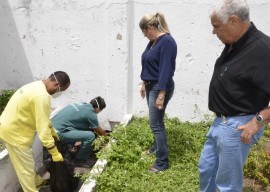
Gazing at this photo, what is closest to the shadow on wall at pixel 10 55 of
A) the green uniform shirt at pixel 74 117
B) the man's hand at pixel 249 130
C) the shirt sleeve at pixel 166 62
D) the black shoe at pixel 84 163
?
the green uniform shirt at pixel 74 117

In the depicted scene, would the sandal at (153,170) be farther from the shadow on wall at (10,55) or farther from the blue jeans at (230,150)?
the shadow on wall at (10,55)

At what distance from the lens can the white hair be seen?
234 centimetres

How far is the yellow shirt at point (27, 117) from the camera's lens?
371 centimetres

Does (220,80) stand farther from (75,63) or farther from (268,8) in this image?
(75,63)

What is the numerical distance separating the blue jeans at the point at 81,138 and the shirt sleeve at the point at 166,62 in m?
1.87

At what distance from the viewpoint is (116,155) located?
4324 mm

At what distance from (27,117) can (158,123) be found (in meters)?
1.63

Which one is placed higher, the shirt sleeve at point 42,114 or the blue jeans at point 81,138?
the shirt sleeve at point 42,114

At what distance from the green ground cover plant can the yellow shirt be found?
90 centimetres

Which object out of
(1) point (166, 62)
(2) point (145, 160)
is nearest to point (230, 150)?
(1) point (166, 62)

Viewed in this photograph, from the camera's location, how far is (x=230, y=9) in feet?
7.68

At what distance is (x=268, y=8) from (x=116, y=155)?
3185 millimetres

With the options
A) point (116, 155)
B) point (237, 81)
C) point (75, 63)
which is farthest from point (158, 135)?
point (75, 63)

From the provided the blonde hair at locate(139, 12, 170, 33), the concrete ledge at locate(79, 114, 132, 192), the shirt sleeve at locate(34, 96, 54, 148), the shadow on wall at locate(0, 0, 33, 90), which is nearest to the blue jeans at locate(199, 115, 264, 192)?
the blonde hair at locate(139, 12, 170, 33)
